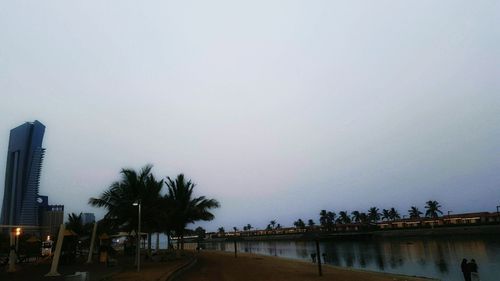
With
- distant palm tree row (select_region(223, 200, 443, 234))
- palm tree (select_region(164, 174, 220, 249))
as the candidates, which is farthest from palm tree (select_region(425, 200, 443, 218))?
palm tree (select_region(164, 174, 220, 249))

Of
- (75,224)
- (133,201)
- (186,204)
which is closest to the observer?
(133,201)

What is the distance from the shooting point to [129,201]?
29.9 metres

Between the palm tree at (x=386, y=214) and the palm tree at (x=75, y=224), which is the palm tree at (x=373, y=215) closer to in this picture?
the palm tree at (x=386, y=214)

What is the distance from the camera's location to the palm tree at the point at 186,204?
3928 centimetres

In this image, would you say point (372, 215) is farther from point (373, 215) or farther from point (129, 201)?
point (129, 201)

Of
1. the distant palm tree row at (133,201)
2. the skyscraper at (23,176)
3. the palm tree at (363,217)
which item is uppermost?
the skyscraper at (23,176)

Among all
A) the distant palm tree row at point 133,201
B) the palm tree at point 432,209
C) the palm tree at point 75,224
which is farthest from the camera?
the palm tree at point 432,209

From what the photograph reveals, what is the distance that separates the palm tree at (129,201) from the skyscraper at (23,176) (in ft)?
542

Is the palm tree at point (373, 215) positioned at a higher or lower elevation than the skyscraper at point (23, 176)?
lower

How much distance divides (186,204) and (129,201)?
36.4 feet

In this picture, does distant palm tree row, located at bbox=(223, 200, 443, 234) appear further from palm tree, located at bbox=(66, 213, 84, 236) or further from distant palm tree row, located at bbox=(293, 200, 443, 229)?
palm tree, located at bbox=(66, 213, 84, 236)

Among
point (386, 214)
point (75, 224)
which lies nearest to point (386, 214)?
point (386, 214)

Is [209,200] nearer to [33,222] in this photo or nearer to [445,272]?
→ [445,272]

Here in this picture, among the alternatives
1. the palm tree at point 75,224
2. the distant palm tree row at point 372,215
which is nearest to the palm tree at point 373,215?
the distant palm tree row at point 372,215
